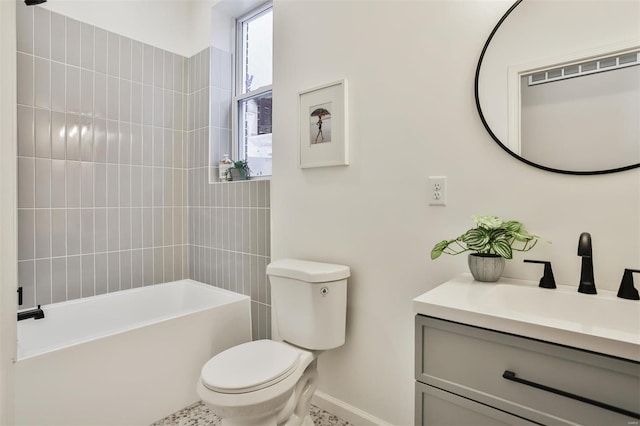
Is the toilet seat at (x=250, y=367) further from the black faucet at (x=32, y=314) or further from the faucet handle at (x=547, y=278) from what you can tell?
the black faucet at (x=32, y=314)

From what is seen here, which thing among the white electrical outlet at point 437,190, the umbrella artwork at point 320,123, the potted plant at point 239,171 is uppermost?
the umbrella artwork at point 320,123

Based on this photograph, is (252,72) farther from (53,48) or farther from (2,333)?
(2,333)

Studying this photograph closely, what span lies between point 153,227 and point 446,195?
2200 mm

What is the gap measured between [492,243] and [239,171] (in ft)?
6.10

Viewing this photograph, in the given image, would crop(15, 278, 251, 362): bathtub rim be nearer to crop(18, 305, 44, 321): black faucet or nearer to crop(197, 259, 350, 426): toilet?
crop(18, 305, 44, 321): black faucet

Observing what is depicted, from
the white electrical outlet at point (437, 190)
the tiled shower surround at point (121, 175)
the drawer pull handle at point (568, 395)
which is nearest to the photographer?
the drawer pull handle at point (568, 395)

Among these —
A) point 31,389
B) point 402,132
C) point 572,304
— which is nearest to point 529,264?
point 572,304

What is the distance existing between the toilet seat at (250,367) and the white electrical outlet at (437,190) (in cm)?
90

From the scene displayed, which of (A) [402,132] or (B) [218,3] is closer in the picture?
(A) [402,132]

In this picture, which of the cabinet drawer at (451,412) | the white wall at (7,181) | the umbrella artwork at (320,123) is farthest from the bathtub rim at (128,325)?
the cabinet drawer at (451,412)

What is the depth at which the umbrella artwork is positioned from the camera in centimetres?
172

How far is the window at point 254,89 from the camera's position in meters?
2.53

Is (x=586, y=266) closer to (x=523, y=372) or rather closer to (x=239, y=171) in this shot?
(x=523, y=372)

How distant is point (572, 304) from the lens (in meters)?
1.01
